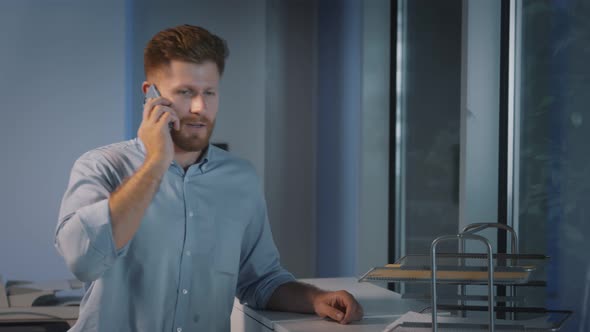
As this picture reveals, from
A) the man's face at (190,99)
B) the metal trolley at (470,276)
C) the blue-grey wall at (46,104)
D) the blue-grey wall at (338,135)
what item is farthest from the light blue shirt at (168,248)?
the blue-grey wall at (46,104)

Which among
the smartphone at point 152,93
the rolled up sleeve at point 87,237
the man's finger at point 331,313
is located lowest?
the man's finger at point 331,313

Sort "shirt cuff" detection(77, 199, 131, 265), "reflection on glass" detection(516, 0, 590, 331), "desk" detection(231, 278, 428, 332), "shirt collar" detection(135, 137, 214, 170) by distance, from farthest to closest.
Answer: "reflection on glass" detection(516, 0, 590, 331) → "shirt collar" detection(135, 137, 214, 170) → "desk" detection(231, 278, 428, 332) → "shirt cuff" detection(77, 199, 131, 265)

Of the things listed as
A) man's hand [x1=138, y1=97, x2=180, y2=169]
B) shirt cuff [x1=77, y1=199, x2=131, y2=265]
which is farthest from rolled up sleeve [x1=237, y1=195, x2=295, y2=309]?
shirt cuff [x1=77, y1=199, x2=131, y2=265]

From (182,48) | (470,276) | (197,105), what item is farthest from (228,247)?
(470,276)

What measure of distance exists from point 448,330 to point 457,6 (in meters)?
2.08

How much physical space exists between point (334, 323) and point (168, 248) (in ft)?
1.51

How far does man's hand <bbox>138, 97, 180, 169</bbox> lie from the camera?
186 centimetres

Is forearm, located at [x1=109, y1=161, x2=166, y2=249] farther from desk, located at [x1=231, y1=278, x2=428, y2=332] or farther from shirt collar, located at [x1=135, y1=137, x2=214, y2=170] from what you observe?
desk, located at [x1=231, y1=278, x2=428, y2=332]

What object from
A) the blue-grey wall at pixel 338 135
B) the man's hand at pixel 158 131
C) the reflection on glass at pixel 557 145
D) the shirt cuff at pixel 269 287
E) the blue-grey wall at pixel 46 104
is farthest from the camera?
the blue-grey wall at pixel 46 104

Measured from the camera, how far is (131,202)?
5.84 feet

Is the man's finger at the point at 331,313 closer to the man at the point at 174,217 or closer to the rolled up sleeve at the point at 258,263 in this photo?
the man at the point at 174,217

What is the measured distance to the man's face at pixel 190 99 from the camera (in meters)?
2.00

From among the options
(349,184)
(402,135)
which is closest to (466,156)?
(402,135)

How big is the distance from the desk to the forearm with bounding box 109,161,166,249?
459mm
